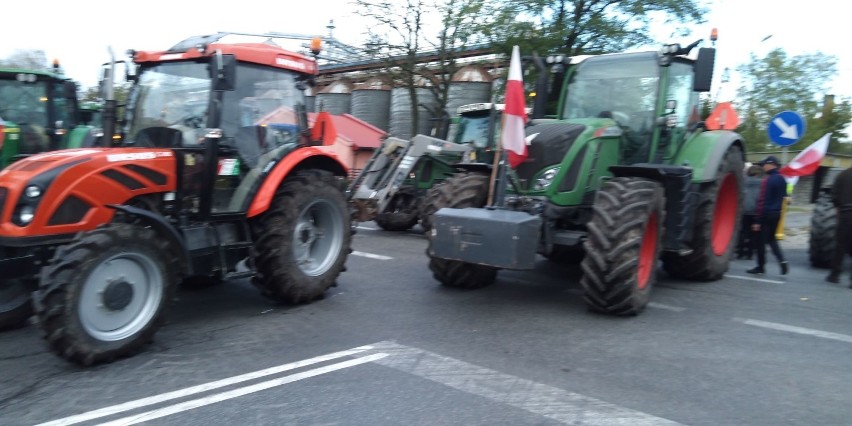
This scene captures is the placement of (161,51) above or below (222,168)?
above

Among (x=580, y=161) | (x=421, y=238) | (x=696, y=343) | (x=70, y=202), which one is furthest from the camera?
(x=421, y=238)

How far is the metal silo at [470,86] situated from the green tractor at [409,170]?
9.90 meters

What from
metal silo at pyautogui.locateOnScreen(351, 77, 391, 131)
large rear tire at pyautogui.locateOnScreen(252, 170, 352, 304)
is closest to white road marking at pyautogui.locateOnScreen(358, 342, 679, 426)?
large rear tire at pyautogui.locateOnScreen(252, 170, 352, 304)

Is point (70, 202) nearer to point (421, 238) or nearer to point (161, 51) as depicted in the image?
point (161, 51)

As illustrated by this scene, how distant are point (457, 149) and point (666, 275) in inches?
199

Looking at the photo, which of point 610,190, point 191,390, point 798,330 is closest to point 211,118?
point 191,390

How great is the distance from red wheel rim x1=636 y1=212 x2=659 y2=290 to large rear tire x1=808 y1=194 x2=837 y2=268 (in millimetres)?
4901

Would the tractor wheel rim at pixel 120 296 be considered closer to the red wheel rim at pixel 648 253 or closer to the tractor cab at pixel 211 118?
the tractor cab at pixel 211 118

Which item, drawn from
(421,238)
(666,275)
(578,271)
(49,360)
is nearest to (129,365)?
(49,360)

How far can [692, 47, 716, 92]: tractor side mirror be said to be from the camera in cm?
725

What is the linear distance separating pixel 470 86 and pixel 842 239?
1577cm

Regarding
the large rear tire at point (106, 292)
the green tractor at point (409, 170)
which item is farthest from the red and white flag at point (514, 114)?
the green tractor at point (409, 170)

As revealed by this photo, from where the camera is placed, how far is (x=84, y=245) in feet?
14.8

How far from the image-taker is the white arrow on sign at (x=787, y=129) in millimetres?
11523
